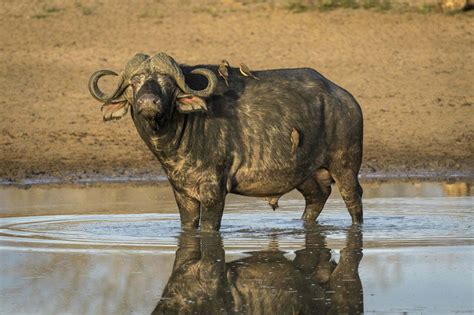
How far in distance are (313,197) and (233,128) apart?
1.47 metres

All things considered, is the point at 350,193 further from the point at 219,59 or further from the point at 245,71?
the point at 219,59

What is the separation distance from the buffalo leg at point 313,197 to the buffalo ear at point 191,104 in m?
1.90

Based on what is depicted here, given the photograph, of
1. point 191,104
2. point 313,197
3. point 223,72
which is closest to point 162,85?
point 191,104

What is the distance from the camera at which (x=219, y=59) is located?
21609 millimetres

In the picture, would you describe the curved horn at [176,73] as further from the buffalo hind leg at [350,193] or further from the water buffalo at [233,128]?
the buffalo hind leg at [350,193]

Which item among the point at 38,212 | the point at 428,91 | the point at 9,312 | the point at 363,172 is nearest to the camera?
the point at 9,312

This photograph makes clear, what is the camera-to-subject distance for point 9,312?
310 inches

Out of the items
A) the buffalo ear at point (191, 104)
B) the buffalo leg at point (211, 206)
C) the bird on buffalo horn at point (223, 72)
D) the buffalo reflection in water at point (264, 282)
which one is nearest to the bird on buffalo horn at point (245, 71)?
the bird on buffalo horn at point (223, 72)

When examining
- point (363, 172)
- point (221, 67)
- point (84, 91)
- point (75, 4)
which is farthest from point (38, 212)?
point (75, 4)

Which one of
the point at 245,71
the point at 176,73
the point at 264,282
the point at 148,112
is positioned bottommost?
the point at 264,282

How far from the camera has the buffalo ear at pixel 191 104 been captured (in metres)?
11.1

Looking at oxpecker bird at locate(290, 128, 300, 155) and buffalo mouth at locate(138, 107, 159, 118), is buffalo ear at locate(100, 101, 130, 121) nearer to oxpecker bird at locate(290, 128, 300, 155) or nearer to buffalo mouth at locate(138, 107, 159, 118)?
buffalo mouth at locate(138, 107, 159, 118)

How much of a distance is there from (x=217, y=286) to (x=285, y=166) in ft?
10.4

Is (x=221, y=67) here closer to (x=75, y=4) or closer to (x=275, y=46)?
(x=275, y=46)
